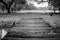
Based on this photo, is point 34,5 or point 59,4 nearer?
point 59,4

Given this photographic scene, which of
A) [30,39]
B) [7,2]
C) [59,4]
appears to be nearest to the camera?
[30,39]

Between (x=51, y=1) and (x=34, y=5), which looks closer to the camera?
(x=51, y=1)

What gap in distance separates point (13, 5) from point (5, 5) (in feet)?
1.34

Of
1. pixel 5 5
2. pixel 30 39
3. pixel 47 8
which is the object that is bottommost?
pixel 30 39

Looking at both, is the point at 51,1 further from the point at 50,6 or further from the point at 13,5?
the point at 13,5

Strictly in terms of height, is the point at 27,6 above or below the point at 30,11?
above

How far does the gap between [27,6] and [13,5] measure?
729mm

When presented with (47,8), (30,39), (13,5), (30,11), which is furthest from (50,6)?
(30,39)

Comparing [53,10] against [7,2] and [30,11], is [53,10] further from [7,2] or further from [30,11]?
[7,2]

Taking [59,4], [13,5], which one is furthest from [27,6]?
[59,4]

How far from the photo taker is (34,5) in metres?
3.63

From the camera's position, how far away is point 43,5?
11.7 ft

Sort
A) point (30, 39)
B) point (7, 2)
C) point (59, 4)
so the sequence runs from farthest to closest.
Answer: point (7, 2) < point (59, 4) < point (30, 39)

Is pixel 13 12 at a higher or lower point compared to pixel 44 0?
lower
